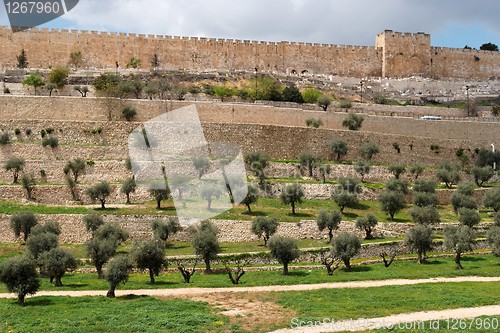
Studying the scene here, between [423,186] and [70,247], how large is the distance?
1857 cm

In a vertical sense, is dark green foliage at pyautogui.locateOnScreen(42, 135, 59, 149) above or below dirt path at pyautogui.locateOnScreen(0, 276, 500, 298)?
above

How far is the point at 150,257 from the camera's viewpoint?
1038 inches

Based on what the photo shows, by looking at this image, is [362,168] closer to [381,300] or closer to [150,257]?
[150,257]

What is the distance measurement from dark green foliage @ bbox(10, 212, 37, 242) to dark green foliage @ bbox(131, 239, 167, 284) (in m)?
7.02

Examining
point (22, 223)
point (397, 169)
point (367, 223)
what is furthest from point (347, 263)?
point (397, 169)

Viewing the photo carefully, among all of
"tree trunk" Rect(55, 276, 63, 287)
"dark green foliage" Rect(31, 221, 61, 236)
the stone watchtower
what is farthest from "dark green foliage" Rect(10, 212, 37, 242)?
the stone watchtower

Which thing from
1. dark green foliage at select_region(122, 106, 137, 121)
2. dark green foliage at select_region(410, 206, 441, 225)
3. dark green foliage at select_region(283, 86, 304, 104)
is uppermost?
dark green foliage at select_region(283, 86, 304, 104)

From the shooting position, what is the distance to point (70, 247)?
3209 cm

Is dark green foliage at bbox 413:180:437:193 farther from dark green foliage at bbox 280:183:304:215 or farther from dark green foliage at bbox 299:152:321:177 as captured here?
dark green foliage at bbox 280:183:304:215

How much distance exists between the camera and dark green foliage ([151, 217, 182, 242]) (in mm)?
32469

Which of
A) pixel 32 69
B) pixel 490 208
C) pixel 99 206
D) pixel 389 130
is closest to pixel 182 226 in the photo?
pixel 99 206

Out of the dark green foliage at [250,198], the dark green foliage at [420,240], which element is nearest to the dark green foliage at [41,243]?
the dark green foliage at [250,198]

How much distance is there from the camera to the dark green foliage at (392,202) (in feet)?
123

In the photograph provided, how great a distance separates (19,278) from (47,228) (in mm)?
8310
